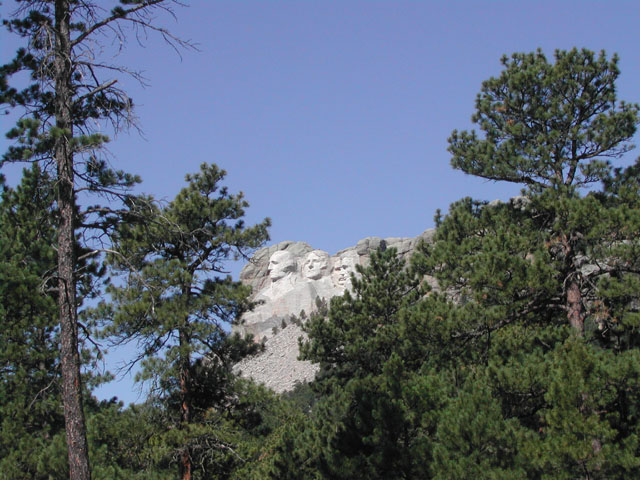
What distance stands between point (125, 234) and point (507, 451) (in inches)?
229

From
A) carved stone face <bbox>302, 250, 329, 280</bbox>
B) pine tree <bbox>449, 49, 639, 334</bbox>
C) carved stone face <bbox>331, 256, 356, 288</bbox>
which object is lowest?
pine tree <bbox>449, 49, 639, 334</bbox>

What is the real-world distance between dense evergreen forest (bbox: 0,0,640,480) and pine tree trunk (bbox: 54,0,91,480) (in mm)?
19

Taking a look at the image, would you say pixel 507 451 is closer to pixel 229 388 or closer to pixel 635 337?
pixel 635 337

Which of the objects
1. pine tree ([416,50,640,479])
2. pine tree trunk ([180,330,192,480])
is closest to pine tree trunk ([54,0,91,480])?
pine tree ([416,50,640,479])

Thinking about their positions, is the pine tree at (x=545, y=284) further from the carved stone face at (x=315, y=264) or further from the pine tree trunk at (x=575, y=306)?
the carved stone face at (x=315, y=264)

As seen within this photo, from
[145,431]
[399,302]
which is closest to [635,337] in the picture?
[145,431]

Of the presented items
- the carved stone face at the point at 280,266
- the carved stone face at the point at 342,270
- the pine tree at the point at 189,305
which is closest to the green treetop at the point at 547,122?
the pine tree at the point at 189,305

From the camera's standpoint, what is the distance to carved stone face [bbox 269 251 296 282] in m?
110

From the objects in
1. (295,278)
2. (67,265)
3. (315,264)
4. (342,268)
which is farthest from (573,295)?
(295,278)

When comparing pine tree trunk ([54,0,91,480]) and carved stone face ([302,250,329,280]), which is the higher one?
carved stone face ([302,250,329,280])

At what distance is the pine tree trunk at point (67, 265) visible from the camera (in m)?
5.91

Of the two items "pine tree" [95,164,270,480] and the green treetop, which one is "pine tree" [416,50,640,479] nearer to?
the green treetop

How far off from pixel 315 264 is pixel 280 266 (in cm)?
596

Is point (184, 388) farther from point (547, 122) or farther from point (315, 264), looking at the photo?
point (315, 264)
